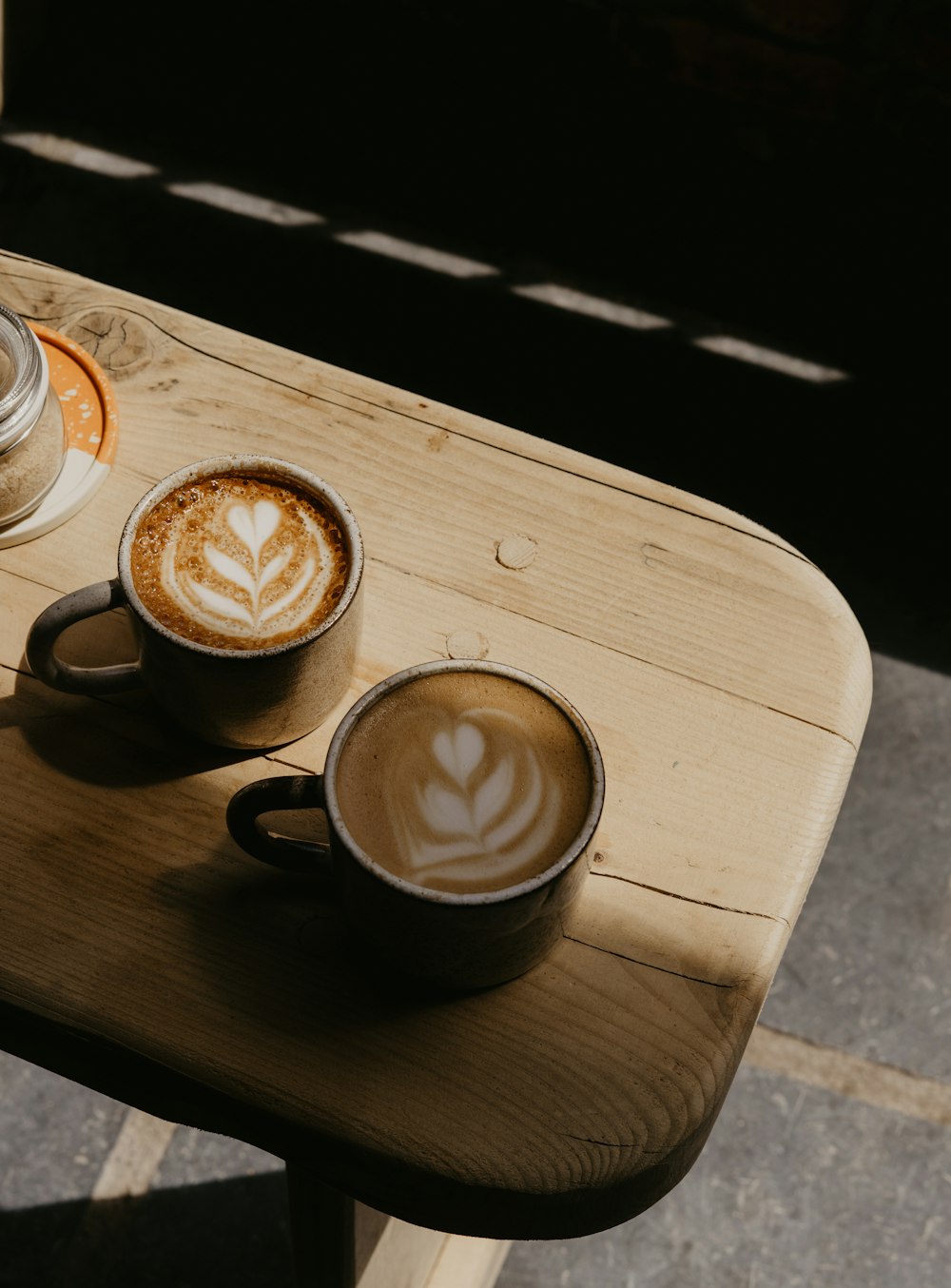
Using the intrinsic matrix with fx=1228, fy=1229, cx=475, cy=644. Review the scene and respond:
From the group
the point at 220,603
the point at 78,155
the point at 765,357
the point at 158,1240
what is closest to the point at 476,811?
the point at 220,603

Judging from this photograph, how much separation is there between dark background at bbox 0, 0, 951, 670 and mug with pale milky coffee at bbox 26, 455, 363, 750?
108cm

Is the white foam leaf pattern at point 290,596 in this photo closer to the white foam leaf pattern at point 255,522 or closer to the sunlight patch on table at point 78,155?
the white foam leaf pattern at point 255,522

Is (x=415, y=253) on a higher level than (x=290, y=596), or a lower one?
lower

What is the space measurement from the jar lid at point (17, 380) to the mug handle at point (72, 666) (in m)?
0.14

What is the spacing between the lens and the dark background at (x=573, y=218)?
5.43 ft

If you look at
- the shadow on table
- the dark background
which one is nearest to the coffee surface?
the shadow on table

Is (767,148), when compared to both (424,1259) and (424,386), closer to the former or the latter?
(424,386)

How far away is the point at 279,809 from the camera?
0.72m

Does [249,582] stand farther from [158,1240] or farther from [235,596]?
[158,1240]

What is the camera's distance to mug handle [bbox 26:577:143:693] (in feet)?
2.47

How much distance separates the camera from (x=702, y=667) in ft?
2.97

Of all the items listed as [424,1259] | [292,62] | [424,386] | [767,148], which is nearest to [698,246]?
[767,148]

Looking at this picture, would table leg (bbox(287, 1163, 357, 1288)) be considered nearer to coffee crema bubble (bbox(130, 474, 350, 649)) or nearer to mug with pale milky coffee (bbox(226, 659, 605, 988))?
mug with pale milky coffee (bbox(226, 659, 605, 988))

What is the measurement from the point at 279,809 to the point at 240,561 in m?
0.17
